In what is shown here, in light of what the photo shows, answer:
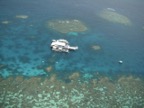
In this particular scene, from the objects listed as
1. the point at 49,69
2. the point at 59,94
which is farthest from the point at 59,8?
the point at 59,94

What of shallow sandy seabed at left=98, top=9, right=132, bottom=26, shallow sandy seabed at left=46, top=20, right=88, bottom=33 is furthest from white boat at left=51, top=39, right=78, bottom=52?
shallow sandy seabed at left=98, top=9, right=132, bottom=26

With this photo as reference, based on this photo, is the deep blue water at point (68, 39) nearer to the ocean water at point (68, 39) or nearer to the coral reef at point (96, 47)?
the ocean water at point (68, 39)

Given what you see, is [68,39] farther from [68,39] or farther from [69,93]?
[69,93]

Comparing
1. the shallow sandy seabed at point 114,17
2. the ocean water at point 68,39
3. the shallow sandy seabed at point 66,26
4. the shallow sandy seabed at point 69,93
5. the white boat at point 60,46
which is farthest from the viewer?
the shallow sandy seabed at point 114,17

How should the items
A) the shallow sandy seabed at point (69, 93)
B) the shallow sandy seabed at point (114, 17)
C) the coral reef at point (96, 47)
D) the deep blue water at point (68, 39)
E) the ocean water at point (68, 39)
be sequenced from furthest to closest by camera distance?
the shallow sandy seabed at point (114, 17), the coral reef at point (96, 47), the deep blue water at point (68, 39), the ocean water at point (68, 39), the shallow sandy seabed at point (69, 93)

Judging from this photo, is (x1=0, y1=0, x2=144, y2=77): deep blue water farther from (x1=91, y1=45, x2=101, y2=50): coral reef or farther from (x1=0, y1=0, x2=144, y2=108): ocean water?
(x1=91, y1=45, x2=101, y2=50): coral reef

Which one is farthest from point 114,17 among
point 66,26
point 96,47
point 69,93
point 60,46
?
point 69,93

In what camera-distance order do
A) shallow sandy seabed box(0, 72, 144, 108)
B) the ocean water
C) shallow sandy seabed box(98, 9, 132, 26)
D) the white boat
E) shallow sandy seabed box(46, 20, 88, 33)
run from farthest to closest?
shallow sandy seabed box(98, 9, 132, 26), shallow sandy seabed box(46, 20, 88, 33), the white boat, the ocean water, shallow sandy seabed box(0, 72, 144, 108)

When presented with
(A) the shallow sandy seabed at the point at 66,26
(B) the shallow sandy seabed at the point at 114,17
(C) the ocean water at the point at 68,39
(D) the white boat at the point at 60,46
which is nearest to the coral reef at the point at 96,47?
(C) the ocean water at the point at 68,39
